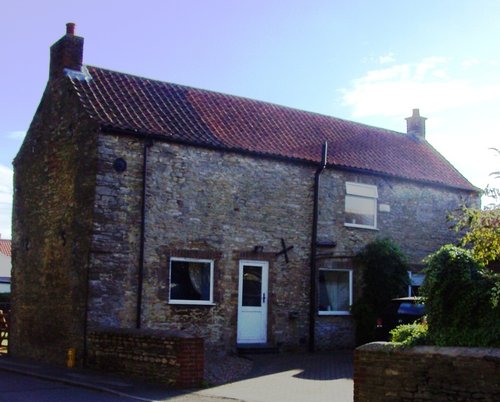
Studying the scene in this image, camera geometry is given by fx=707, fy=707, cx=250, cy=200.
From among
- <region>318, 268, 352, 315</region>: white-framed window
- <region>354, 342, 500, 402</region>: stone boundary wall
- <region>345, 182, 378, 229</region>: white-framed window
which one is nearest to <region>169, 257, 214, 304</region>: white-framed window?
<region>318, 268, 352, 315</region>: white-framed window

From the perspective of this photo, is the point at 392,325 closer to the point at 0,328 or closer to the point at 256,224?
the point at 256,224

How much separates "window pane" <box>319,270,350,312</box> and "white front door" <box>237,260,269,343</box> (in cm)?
204

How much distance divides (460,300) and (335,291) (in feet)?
36.4

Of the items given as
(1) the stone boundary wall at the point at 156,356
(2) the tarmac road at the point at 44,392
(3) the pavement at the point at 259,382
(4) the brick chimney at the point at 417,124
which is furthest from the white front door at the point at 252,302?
(4) the brick chimney at the point at 417,124

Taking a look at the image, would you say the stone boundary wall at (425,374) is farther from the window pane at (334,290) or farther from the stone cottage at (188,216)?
the window pane at (334,290)

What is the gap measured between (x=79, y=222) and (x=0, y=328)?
7.29 metres

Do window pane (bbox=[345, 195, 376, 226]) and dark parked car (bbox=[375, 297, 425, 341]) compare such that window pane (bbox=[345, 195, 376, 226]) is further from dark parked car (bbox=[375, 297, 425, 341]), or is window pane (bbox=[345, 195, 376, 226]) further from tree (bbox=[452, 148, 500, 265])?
tree (bbox=[452, 148, 500, 265])

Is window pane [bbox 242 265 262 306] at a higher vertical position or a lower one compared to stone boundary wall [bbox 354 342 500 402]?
higher

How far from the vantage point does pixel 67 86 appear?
18641 millimetres

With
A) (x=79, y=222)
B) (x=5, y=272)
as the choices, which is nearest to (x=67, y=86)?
(x=79, y=222)

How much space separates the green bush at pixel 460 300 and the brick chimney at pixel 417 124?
1783 centimetres

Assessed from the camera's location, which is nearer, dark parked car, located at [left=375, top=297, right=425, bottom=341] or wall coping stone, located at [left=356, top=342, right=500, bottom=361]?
wall coping stone, located at [left=356, top=342, right=500, bottom=361]

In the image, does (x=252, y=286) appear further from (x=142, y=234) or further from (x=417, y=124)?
(x=417, y=124)

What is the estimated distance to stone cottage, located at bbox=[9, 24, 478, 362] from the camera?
16.9 m
